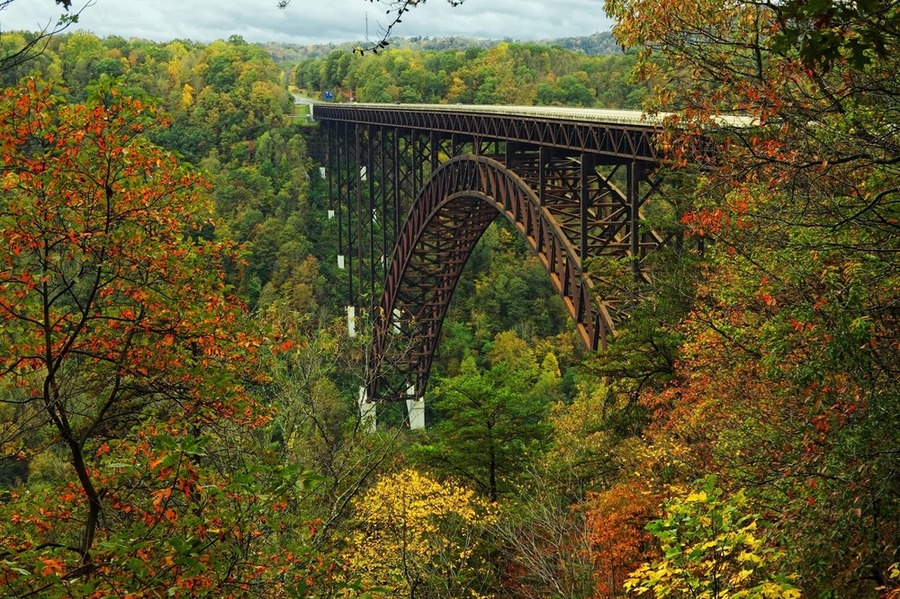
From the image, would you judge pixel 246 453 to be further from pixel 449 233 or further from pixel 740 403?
pixel 449 233

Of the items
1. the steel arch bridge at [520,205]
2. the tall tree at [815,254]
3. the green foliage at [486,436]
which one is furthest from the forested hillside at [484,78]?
the tall tree at [815,254]

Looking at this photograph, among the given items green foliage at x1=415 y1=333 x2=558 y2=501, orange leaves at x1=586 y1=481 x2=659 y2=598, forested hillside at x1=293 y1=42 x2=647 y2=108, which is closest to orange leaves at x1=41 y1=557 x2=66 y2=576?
orange leaves at x1=586 y1=481 x2=659 y2=598

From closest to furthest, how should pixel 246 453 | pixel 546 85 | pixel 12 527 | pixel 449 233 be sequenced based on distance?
pixel 12 527 < pixel 246 453 < pixel 449 233 < pixel 546 85

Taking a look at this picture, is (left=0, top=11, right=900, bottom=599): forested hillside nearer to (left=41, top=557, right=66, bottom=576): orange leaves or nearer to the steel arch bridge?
(left=41, top=557, right=66, bottom=576): orange leaves

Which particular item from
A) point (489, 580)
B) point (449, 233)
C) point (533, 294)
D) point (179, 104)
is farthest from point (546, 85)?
point (489, 580)

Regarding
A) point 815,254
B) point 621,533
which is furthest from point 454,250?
point 815,254

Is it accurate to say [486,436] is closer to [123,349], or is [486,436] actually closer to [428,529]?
[428,529]
